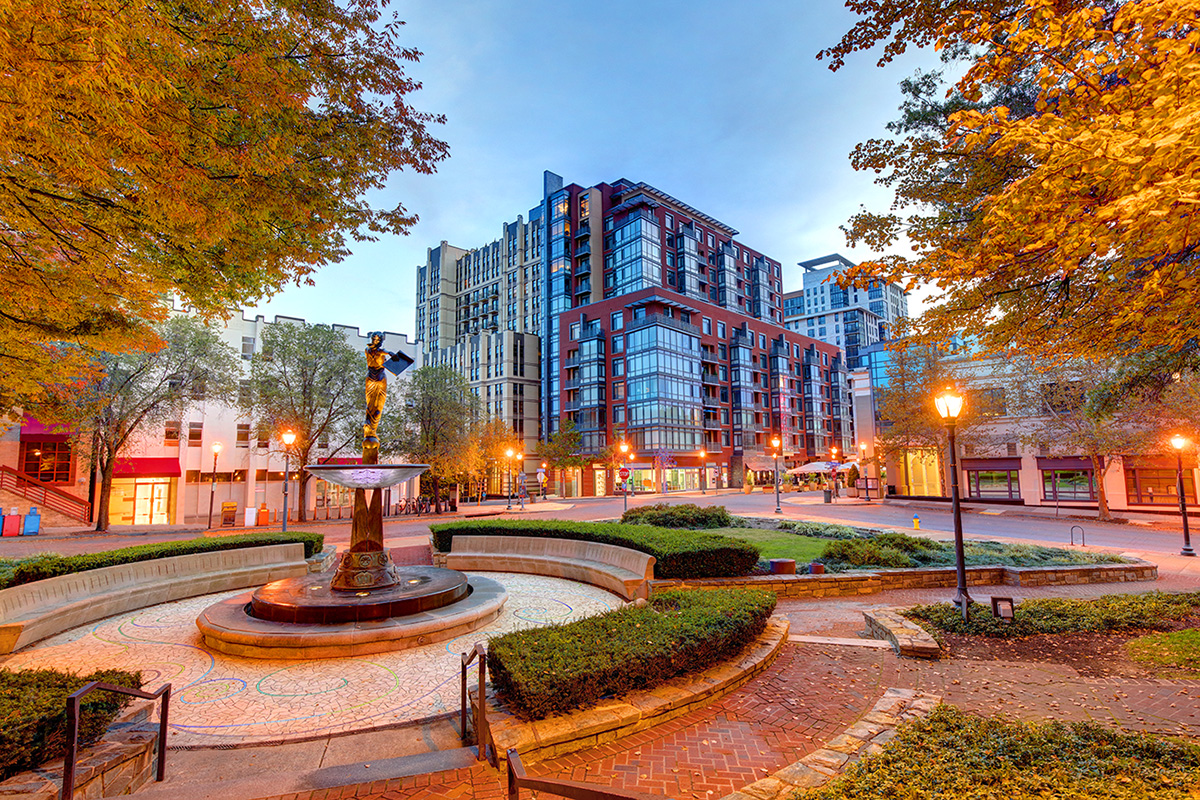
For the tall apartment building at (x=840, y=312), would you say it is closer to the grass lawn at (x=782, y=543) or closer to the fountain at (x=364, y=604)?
the grass lawn at (x=782, y=543)

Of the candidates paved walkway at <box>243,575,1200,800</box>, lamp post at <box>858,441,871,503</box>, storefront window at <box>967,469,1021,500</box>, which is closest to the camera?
paved walkway at <box>243,575,1200,800</box>

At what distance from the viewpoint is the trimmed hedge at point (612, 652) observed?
4855mm

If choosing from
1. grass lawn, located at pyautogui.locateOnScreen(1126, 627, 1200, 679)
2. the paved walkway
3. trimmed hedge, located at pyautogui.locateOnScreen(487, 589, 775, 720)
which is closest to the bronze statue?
trimmed hedge, located at pyautogui.locateOnScreen(487, 589, 775, 720)

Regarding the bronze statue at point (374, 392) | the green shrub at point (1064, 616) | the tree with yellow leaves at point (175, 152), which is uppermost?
the tree with yellow leaves at point (175, 152)

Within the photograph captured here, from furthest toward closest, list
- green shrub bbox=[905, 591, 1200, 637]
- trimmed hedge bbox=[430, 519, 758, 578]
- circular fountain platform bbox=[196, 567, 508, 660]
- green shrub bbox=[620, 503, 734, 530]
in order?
green shrub bbox=[620, 503, 734, 530], trimmed hedge bbox=[430, 519, 758, 578], green shrub bbox=[905, 591, 1200, 637], circular fountain platform bbox=[196, 567, 508, 660]

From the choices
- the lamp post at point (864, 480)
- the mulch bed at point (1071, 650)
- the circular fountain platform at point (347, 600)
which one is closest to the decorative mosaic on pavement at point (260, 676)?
the circular fountain platform at point (347, 600)

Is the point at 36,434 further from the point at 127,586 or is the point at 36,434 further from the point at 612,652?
the point at 612,652

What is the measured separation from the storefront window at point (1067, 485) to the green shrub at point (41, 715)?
43128mm

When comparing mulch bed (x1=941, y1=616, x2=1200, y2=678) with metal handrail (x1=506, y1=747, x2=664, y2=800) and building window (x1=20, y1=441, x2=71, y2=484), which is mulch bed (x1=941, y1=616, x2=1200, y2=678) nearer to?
metal handrail (x1=506, y1=747, x2=664, y2=800)

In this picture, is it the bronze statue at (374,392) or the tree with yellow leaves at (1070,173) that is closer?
the tree with yellow leaves at (1070,173)

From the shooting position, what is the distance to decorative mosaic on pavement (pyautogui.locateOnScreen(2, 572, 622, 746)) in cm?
575

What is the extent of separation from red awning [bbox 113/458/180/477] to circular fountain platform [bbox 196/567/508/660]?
29.3 metres

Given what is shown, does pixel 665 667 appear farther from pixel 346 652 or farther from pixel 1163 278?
pixel 1163 278

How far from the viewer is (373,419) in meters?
10.8
